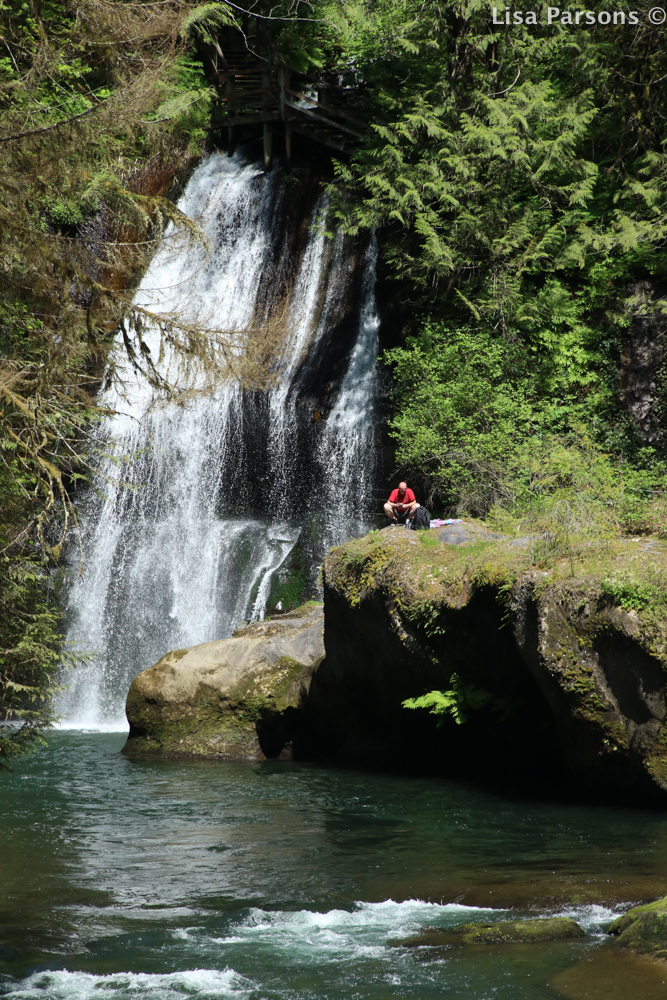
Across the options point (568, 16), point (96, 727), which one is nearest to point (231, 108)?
point (568, 16)

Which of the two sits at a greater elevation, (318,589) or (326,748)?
(318,589)

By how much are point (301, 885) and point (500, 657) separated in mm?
4454

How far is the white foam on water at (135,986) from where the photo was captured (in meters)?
4.82

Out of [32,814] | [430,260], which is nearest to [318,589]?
[430,260]

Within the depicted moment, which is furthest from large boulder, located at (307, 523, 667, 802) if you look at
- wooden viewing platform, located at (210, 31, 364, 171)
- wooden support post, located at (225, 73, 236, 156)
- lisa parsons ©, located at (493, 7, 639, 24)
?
wooden support post, located at (225, 73, 236, 156)

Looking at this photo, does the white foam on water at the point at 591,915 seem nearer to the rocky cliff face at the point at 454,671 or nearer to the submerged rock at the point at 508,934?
the submerged rock at the point at 508,934

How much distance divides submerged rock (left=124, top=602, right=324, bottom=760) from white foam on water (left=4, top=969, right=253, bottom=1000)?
24.5 feet

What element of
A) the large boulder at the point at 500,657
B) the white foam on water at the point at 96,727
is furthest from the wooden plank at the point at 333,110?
the white foam on water at the point at 96,727

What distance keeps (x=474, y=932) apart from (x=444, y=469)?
12.3m

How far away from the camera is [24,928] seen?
19.3 ft

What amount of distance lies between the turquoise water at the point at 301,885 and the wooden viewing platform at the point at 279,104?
19.2m

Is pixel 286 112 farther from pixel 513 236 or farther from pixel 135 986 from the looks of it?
pixel 135 986

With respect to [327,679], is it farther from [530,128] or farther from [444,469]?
[530,128]

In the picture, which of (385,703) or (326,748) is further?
(326,748)
